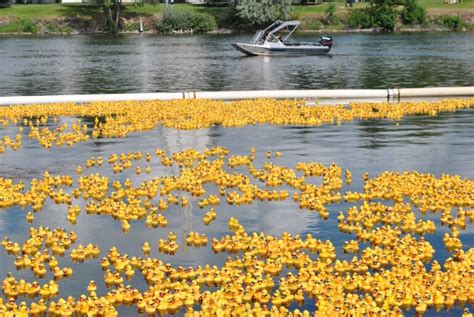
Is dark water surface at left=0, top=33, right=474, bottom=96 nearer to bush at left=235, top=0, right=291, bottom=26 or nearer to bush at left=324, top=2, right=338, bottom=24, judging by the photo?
bush at left=235, top=0, right=291, bottom=26

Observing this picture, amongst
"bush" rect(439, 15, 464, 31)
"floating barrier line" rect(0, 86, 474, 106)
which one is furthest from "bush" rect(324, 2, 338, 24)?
"floating barrier line" rect(0, 86, 474, 106)

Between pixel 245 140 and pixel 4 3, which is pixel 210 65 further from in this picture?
pixel 4 3

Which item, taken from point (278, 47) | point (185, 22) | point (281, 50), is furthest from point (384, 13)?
point (278, 47)

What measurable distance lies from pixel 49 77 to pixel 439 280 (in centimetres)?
7233

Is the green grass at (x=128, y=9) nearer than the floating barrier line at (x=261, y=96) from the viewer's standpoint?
No

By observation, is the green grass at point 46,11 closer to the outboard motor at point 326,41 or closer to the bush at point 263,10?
the bush at point 263,10

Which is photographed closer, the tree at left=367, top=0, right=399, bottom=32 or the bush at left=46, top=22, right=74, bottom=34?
the bush at left=46, top=22, right=74, bottom=34

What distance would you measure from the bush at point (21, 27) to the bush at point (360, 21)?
67139 millimetres

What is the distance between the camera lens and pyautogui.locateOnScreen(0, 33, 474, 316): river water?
26.3 m

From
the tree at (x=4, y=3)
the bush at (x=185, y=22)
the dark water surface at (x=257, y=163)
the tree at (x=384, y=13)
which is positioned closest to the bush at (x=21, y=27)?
the tree at (x=4, y=3)

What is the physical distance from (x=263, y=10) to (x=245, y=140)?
413ft

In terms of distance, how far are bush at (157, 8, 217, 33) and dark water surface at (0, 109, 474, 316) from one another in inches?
4857

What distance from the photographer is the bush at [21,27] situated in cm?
16962

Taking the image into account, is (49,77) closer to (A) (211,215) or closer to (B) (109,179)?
(B) (109,179)
